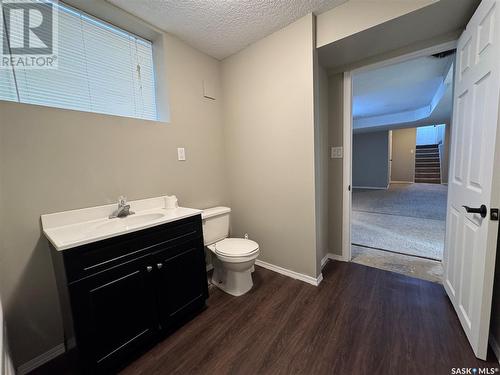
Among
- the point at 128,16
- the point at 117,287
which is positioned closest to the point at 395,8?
the point at 128,16

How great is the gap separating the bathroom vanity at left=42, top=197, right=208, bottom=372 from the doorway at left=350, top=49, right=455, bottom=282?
6.28 ft

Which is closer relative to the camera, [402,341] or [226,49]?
[402,341]

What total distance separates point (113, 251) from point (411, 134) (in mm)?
11292

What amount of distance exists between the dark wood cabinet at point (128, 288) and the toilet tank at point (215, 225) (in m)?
0.35

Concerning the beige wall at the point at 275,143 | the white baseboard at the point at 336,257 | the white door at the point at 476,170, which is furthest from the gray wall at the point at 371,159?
the beige wall at the point at 275,143

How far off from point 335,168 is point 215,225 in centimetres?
143

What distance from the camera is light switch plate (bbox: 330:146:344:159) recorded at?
7.36ft

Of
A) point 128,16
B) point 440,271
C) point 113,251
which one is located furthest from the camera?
point 440,271

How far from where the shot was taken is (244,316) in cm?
163

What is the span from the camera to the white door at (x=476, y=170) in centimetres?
106

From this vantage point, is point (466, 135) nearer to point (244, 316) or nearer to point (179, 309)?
point (244, 316)

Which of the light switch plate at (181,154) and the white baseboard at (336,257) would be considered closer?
the light switch plate at (181,154)

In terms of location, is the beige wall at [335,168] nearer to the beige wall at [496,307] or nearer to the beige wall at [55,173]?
the beige wall at [496,307]

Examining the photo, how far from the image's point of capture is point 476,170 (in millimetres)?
1226
